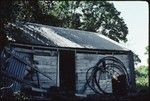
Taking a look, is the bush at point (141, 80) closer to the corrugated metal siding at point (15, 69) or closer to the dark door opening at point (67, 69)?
the dark door opening at point (67, 69)

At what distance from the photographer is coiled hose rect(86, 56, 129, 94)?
20516 mm

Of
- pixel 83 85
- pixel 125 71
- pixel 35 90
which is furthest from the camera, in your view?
pixel 125 71

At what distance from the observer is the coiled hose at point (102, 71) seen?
20.5m

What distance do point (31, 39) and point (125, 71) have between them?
26.4ft

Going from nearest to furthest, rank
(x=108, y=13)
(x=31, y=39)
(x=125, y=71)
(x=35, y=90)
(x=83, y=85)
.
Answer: (x=35, y=90) → (x=31, y=39) → (x=83, y=85) → (x=125, y=71) → (x=108, y=13)

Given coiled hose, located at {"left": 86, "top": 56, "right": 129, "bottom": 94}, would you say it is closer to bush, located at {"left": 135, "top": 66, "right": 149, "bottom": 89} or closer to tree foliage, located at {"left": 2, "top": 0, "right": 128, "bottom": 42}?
bush, located at {"left": 135, "top": 66, "right": 149, "bottom": 89}

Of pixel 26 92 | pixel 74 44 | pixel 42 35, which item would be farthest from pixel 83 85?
pixel 26 92

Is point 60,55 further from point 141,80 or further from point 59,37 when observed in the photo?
point 141,80

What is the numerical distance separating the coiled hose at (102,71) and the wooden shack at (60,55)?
369mm

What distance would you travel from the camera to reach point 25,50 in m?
17.8

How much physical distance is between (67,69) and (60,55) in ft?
3.43

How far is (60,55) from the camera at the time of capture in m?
20.0

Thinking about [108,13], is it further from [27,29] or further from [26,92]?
[26,92]

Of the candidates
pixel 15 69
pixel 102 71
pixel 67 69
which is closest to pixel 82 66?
pixel 67 69
